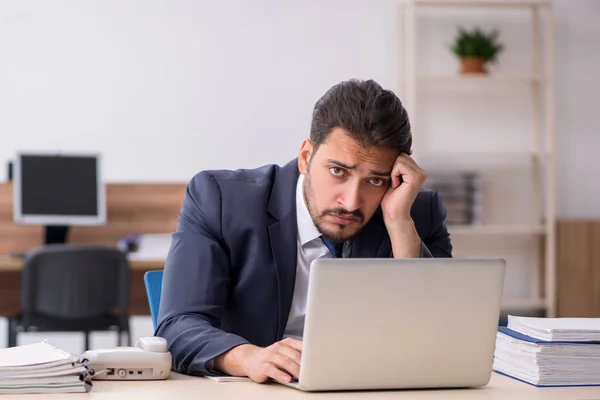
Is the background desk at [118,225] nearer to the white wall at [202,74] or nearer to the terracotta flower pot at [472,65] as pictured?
the white wall at [202,74]

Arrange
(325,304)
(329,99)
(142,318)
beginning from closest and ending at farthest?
(325,304) → (329,99) → (142,318)

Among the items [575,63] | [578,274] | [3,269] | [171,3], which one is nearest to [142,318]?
[3,269]

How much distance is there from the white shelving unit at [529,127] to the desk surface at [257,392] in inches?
145

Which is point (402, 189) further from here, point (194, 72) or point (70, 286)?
point (194, 72)

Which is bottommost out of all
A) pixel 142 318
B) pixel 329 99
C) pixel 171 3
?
pixel 142 318

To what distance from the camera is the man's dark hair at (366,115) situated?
1731mm

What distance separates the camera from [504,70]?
17.6 feet

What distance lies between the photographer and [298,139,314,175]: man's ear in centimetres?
186

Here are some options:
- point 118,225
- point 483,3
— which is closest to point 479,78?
point 483,3

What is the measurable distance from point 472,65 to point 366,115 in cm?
352

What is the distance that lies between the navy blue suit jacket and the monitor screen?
2865 mm

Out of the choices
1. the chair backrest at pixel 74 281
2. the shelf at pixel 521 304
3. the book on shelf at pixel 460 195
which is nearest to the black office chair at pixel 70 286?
the chair backrest at pixel 74 281

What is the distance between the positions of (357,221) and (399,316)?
50cm

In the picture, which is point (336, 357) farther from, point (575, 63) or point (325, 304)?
point (575, 63)
